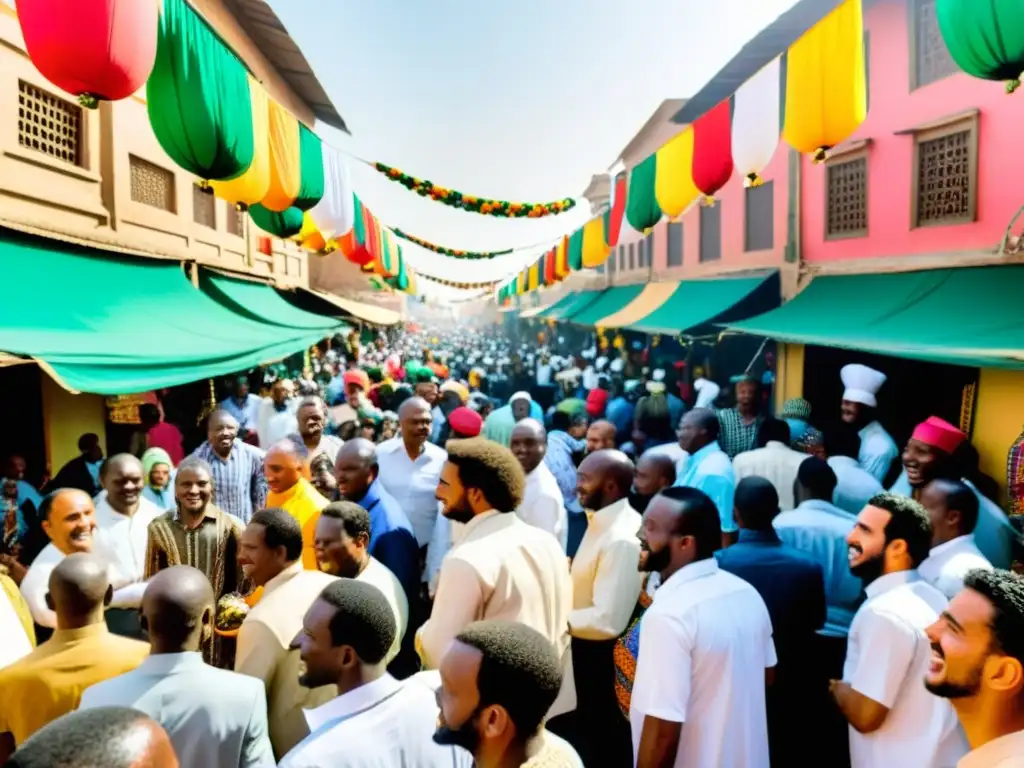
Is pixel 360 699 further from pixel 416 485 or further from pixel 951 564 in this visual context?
pixel 416 485

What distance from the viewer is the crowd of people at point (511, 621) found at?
1.70 m

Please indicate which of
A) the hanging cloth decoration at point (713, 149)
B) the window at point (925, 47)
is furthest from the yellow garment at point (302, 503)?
the window at point (925, 47)

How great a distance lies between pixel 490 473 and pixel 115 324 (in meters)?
4.54

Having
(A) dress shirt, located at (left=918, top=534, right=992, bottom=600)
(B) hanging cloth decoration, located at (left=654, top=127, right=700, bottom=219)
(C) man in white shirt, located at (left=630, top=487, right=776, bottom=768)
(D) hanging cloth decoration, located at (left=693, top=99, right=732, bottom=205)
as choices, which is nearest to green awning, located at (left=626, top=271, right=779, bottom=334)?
(B) hanging cloth decoration, located at (left=654, top=127, right=700, bottom=219)

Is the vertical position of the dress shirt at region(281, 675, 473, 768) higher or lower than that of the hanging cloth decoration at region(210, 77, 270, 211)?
lower

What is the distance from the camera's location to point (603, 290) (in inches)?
881

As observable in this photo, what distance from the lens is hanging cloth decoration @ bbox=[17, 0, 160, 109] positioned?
2861 mm

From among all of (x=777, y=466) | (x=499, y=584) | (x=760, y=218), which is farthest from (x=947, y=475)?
(x=760, y=218)

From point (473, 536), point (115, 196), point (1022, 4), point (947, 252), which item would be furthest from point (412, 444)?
point (947, 252)

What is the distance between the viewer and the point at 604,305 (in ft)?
61.9

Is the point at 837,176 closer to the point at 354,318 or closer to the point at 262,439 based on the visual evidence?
the point at 262,439

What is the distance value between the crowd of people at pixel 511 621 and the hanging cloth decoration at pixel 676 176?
2.41m

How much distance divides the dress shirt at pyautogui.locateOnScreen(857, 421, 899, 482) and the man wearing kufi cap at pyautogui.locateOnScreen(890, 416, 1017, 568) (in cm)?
63

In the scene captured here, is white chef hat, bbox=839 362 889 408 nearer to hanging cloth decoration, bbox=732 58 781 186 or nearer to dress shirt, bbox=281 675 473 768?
hanging cloth decoration, bbox=732 58 781 186
